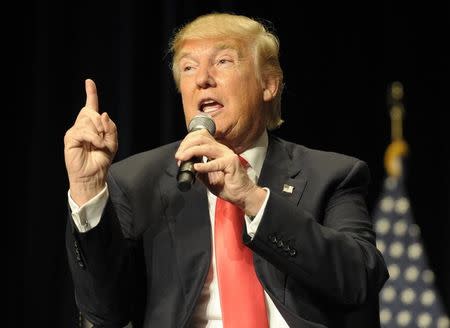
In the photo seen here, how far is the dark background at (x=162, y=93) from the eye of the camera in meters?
2.83

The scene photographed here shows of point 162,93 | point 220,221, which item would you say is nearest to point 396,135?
point 162,93

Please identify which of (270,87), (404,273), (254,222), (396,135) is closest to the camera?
(254,222)

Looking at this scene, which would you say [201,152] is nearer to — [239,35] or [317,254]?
[317,254]

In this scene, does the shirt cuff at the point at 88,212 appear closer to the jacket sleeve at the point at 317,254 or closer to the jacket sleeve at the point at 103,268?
the jacket sleeve at the point at 103,268

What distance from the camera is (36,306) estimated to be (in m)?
2.80

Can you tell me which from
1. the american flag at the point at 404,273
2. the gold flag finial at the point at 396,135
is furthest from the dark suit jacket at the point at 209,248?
the american flag at the point at 404,273

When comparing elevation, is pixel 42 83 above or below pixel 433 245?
above

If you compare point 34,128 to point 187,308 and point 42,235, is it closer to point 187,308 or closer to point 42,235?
point 42,235

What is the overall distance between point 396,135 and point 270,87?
184cm

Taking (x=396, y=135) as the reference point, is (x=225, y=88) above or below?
above

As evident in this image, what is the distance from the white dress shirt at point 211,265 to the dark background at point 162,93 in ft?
3.47

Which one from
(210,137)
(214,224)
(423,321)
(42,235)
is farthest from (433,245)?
(210,137)

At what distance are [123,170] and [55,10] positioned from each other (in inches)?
46.1

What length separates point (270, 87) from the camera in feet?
7.30
